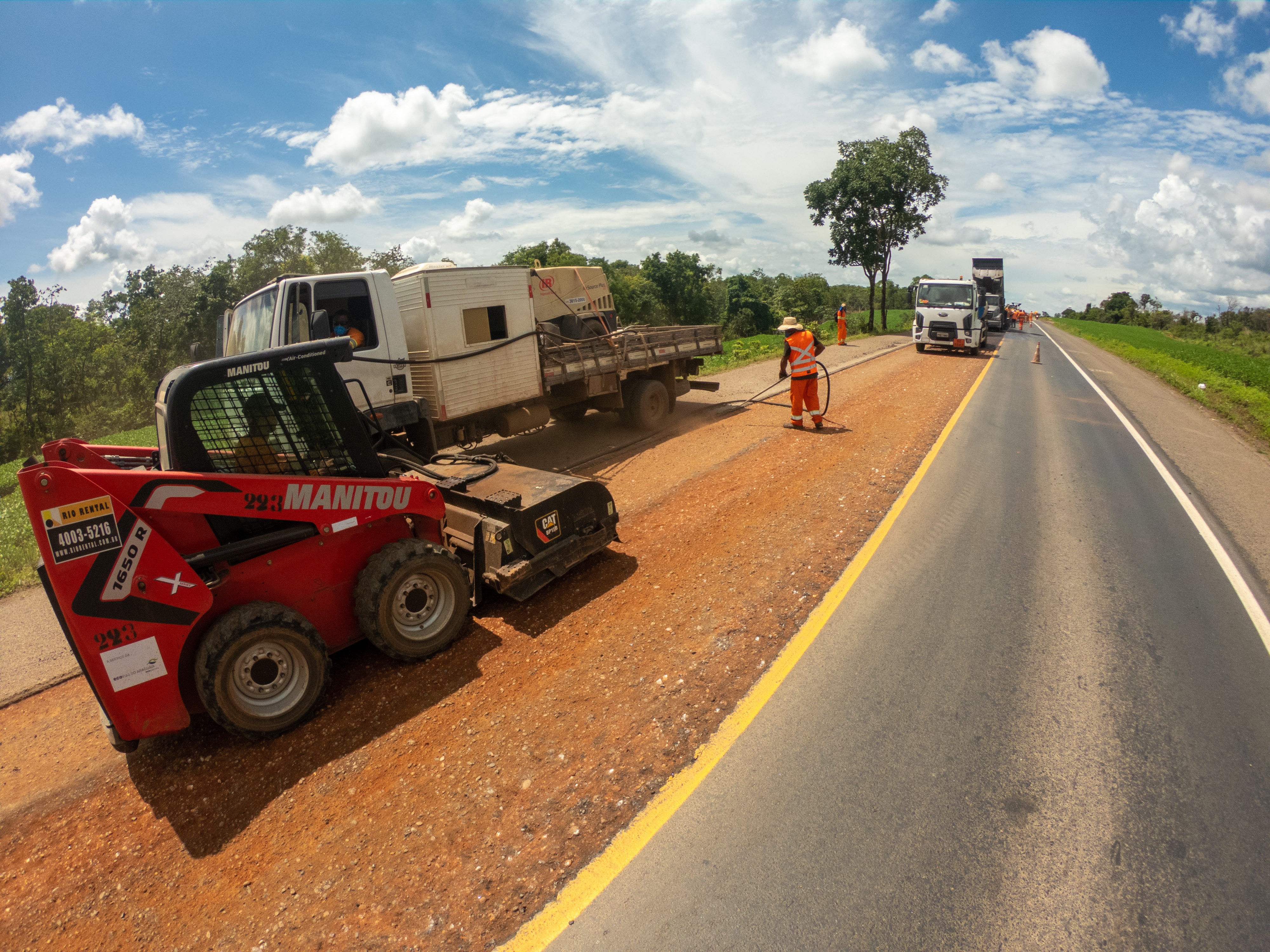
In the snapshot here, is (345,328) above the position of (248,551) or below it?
above

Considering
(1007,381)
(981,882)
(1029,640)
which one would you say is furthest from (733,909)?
(1007,381)

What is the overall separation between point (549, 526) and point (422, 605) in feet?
3.76

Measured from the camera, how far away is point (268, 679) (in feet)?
12.4

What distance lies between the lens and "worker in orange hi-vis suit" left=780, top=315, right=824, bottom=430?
10.2 meters

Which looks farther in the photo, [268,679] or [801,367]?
[801,367]

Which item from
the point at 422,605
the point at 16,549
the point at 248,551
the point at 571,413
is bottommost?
the point at 16,549

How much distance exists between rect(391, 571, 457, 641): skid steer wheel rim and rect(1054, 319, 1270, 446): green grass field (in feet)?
44.2

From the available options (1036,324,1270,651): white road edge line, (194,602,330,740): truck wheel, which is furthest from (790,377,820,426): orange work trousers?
(194,602,330,740): truck wheel

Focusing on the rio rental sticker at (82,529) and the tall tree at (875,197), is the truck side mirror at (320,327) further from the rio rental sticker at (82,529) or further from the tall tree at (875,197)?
the tall tree at (875,197)

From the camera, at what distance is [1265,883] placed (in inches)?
101

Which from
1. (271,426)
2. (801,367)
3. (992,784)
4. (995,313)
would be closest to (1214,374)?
(995,313)

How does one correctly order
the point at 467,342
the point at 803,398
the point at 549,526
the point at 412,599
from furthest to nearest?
the point at 803,398, the point at 467,342, the point at 549,526, the point at 412,599

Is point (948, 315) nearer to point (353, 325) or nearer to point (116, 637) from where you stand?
point (353, 325)

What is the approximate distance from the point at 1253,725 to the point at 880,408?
30.0 ft
